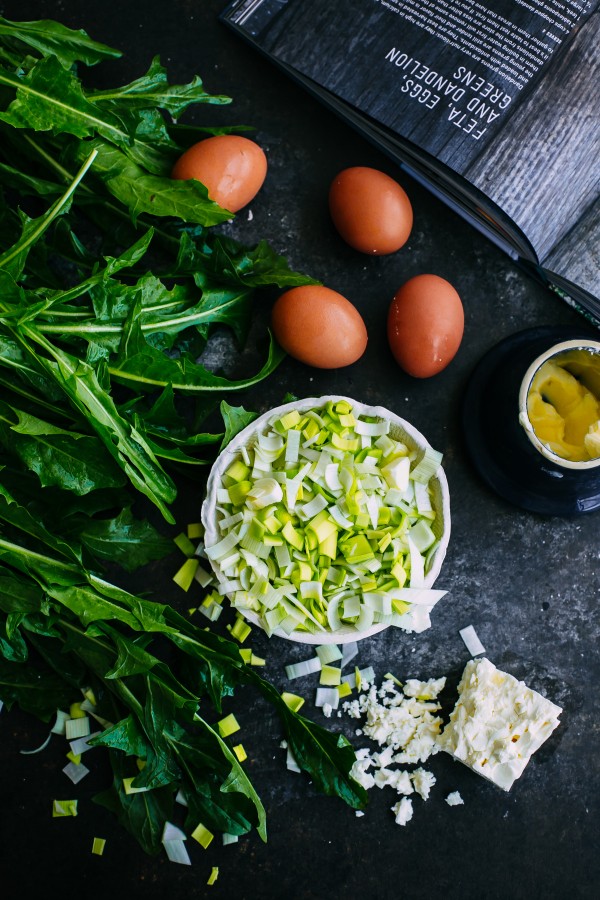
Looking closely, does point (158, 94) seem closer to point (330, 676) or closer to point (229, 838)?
point (330, 676)

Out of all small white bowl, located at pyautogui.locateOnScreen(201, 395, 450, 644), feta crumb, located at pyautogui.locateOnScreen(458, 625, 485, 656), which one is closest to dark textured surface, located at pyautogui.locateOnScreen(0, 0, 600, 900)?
feta crumb, located at pyautogui.locateOnScreen(458, 625, 485, 656)

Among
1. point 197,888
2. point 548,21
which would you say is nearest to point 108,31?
point 548,21

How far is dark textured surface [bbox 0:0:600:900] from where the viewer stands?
3.96ft

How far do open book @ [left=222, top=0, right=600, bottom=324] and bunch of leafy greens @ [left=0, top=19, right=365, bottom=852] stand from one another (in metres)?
0.30

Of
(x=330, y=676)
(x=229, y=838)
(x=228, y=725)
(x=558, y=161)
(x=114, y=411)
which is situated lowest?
(x=229, y=838)

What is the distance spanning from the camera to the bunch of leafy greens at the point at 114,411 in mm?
1034

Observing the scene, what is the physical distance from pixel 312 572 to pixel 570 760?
1.73 ft

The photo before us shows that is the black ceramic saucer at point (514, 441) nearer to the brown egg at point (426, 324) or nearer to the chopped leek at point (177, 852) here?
the brown egg at point (426, 324)

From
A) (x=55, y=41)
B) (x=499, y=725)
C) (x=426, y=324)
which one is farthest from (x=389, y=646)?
(x=55, y=41)

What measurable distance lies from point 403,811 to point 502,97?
109 cm

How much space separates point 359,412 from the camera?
1136 millimetres

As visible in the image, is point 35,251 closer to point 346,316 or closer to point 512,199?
point 346,316

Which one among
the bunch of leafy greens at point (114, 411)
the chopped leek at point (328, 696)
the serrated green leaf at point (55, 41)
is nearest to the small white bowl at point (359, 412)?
the bunch of leafy greens at point (114, 411)

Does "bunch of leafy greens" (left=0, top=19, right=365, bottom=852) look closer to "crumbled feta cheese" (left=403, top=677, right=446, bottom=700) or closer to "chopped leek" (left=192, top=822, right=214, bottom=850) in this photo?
"chopped leek" (left=192, top=822, right=214, bottom=850)
